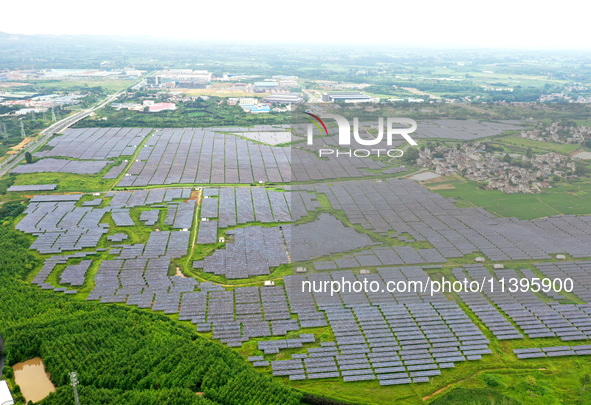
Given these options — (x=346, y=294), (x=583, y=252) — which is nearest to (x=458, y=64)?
(x=583, y=252)

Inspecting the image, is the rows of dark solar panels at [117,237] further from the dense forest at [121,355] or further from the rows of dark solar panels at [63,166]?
the rows of dark solar panels at [63,166]

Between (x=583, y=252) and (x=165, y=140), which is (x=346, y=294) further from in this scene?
(x=165, y=140)

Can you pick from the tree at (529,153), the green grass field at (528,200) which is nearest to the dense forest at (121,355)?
the green grass field at (528,200)

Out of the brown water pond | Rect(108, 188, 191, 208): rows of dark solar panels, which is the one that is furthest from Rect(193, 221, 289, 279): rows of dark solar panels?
the brown water pond

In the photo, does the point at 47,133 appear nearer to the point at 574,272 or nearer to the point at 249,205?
the point at 249,205

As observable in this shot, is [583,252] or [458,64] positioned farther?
[458,64]

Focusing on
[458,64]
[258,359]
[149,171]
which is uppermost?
[458,64]
